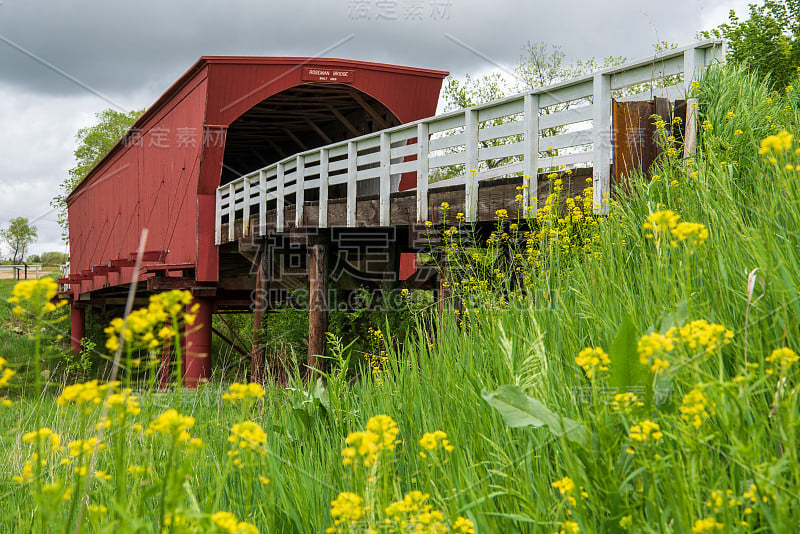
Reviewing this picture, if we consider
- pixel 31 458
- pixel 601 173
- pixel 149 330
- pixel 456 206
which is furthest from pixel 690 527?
pixel 456 206

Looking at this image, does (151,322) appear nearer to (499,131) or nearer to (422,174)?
(499,131)

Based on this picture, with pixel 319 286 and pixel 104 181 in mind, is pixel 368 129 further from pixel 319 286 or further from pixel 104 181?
pixel 104 181

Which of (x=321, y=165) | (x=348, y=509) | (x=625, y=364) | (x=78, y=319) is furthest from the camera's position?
(x=78, y=319)

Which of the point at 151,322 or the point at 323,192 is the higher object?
the point at 323,192

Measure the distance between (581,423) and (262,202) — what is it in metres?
9.94

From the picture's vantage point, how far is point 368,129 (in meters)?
14.7

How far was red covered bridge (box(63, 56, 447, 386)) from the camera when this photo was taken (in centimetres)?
1212

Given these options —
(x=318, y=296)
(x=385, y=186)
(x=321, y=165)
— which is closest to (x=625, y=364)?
(x=385, y=186)

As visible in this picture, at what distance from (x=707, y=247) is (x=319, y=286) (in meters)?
7.94

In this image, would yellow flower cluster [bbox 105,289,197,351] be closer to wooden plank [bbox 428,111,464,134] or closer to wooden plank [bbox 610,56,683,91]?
wooden plank [bbox 610,56,683,91]

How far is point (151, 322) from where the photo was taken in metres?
1.09

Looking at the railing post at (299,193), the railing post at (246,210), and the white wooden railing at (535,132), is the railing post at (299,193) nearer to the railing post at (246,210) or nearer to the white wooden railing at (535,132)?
the white wooden railing at (535,132)

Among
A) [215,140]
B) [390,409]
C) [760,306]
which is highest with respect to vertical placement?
[215,140]

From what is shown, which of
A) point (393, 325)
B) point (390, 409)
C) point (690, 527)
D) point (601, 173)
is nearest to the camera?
point (690, 527)
